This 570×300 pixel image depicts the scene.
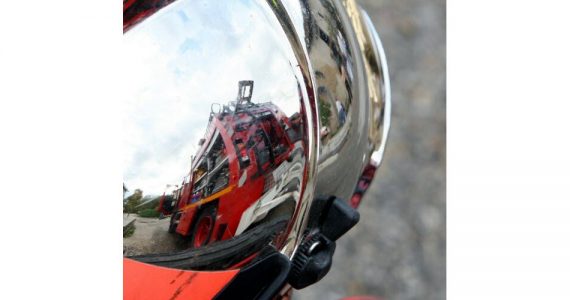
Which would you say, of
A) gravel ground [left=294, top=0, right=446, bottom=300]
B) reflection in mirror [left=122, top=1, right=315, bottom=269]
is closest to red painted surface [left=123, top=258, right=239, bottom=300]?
reflection in mirror [left=122, top=1, right=315, bottom=269]

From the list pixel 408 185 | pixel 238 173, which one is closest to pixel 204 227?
pixel 238 173

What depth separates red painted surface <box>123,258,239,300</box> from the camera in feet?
2.31

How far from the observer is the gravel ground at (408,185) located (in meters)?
2.47

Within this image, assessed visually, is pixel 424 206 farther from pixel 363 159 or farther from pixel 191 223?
pixel 191 223

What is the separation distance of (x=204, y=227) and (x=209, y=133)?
0.08 metres

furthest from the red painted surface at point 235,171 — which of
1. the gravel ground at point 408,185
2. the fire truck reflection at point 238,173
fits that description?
the gravel ground at point 408,185

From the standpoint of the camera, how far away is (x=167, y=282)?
736 millimetres

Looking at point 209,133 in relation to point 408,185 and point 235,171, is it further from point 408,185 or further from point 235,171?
point 408,185

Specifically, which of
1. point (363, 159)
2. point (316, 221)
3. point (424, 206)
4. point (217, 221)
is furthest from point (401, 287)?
point (217, 221)

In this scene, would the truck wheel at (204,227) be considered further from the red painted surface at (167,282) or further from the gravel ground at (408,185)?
the gravel ground at (408,185)

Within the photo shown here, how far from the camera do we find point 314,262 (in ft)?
2.81

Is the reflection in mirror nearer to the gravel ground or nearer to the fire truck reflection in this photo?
the fire truck reflection

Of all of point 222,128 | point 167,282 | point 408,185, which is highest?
point 222,128

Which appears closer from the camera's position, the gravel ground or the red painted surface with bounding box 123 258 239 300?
the red painted surface with bounding box 123 258 239 300
